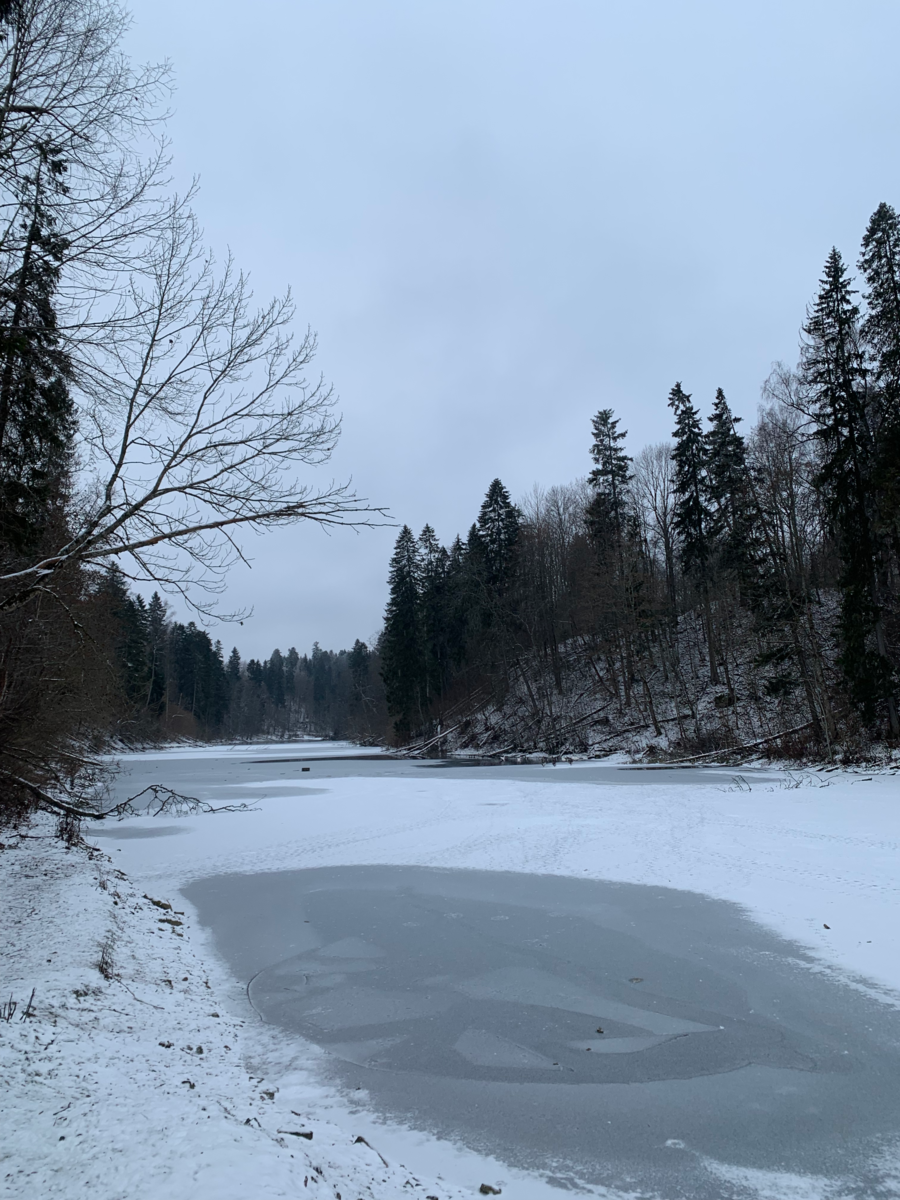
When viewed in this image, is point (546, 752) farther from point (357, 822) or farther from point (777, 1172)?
point (777, 1172)

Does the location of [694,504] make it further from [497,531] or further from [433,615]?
[433,615]

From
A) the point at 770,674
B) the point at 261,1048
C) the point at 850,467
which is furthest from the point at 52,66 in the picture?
the point at 770,674

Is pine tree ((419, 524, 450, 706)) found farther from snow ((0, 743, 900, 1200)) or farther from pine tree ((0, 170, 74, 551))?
pine tree ((0, 170, 74, 551))

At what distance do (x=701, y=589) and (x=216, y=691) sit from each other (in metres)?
70.8

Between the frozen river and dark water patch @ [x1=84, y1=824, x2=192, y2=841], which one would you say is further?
dark water patch @ [x1=84, y1=824, x2=192, y2=841]

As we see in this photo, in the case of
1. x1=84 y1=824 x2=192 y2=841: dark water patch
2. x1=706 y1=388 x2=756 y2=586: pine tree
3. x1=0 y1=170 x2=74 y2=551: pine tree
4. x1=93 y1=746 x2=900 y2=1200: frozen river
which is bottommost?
x1=93 y1=746 x2=900 y2=1200: frozen river

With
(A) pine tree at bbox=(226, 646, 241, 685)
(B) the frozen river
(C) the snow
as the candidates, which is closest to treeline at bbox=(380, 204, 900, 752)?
(C) the snow

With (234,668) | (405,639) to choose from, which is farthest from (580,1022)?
(234,668)

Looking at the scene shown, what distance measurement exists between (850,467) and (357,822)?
58.2ft

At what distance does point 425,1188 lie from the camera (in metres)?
3.12

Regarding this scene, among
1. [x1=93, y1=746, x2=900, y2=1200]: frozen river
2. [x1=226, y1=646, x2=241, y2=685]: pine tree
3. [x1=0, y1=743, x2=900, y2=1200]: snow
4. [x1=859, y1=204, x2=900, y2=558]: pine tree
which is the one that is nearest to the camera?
[x1=0, y1=743, x2=900, y2=1200]: snow

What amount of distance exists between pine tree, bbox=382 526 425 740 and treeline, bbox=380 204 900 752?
0.48ft

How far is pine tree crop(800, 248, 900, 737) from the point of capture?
20.8 m

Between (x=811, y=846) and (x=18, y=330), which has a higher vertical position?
(x=18, y=330)
